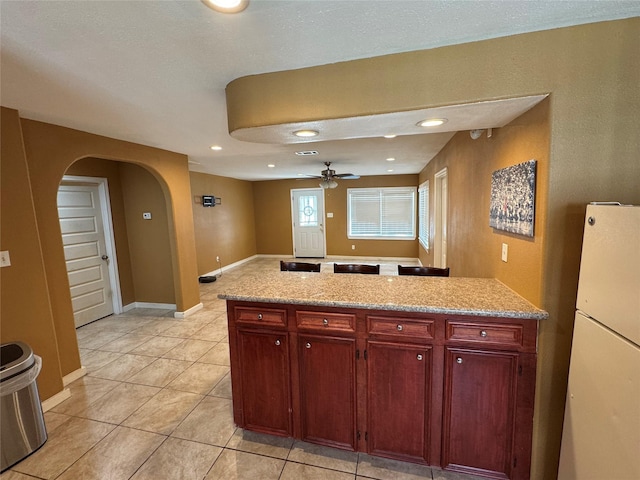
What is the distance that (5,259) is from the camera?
2027 mm

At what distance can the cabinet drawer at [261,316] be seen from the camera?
5.81ft

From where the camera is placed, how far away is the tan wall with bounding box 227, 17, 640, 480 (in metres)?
1.26

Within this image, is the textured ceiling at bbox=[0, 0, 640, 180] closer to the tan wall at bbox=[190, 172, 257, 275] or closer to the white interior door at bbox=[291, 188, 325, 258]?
the tan wall at bbox=[190, 172, 257, 275]

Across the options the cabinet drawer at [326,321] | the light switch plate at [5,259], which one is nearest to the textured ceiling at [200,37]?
the light switch plate at [5,259]

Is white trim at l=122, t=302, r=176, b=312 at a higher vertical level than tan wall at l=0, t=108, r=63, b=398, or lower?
lower

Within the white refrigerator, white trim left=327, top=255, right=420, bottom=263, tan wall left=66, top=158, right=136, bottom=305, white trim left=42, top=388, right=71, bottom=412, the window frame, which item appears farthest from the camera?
white trim left=327, top=255, right=420, bottom=263

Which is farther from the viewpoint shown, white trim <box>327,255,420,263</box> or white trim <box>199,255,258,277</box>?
white trim <box>327,255,420,263</box>

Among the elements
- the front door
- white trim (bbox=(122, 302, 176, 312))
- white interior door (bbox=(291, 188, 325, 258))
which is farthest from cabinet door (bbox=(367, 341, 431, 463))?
white interior door (bbox=(291, 188, 325, 258))

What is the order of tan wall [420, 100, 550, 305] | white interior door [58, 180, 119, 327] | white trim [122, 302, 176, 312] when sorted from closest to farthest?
1. tan wall [420, 100, 550, 305]
2. white interior door [58, 180, 119, 327]
3. white trim [122, 302, 176, 312]

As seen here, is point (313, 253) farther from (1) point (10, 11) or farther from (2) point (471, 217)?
(1) point (10, 11)

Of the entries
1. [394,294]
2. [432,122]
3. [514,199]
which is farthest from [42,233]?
[514,199]

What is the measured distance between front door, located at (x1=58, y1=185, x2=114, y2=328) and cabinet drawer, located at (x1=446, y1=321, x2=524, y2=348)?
446 centimetres

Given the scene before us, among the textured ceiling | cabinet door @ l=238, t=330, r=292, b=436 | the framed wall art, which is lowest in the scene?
cabinet door @ l=238, t=330, r=292, b=436

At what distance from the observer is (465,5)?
110cm
